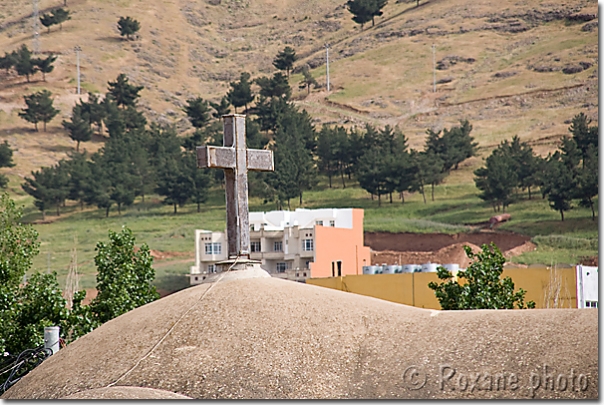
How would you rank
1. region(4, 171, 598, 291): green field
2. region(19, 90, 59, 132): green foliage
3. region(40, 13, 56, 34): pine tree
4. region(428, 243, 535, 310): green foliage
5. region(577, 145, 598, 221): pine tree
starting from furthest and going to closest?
region(40, 13, 56, 34): pine tree < region(19, 90, 59, 132): green foliage < region(577, 145, 598, 221): pine tree < region(4, 171, 598, 291): green field < region(428, 243, 535, 310): green foliage

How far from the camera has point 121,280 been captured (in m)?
21.7

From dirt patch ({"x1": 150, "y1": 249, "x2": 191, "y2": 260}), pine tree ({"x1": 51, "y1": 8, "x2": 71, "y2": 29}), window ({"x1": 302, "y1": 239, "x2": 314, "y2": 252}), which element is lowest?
dirt patch ({"x1": 150, "y1": 249, "x2": 191, "y2": 260})

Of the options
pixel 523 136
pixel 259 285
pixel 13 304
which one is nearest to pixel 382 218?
pixel 523 136

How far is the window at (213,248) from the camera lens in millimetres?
63094

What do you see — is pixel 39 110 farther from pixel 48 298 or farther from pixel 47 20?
pixel 48 298

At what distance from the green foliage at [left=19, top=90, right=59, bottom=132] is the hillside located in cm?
173

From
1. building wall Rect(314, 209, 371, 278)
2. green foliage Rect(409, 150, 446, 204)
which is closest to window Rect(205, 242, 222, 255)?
building wall Rect(314, 209, 371, 278)

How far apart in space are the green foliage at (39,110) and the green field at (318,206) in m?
14.0

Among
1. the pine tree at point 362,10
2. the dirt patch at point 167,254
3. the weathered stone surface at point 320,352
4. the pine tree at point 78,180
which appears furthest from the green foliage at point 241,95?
the weathered stone surface at point 320,352

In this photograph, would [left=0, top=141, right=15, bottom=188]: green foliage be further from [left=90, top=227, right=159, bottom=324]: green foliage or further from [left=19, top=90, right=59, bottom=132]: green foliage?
[left=90, top=227, right=159, bottom=324]: green foliage

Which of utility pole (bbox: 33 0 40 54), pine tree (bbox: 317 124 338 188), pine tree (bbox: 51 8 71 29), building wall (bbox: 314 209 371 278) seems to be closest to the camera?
building wall (bbox: 314 209 371 278)

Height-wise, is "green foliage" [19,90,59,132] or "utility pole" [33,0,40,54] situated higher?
"utility pole" [33,0,40,54]

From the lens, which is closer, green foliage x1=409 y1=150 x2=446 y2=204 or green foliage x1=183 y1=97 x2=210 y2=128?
green foliage x1=409 y1=150 x2=446 y2=204

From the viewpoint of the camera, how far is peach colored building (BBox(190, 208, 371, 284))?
59.0 m
